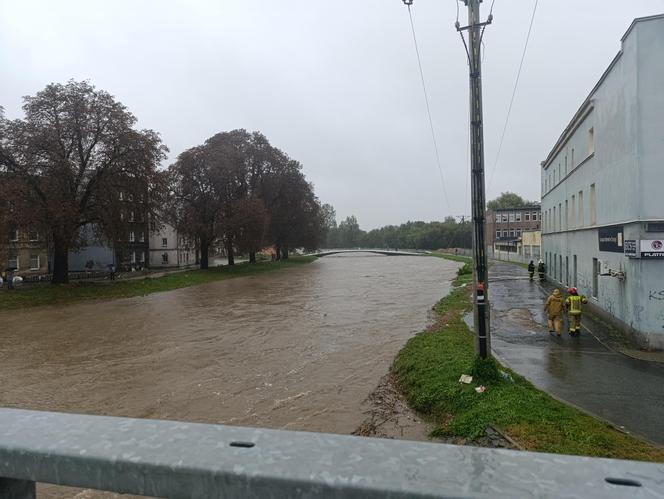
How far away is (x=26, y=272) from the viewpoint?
44562mm

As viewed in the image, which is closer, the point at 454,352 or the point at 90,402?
the point at 90,402

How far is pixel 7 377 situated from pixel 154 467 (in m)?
12.8

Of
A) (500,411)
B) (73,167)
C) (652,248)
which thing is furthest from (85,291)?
(652,248)

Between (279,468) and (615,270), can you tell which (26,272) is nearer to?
(615,270)

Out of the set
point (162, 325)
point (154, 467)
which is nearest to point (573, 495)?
point (154, 467)

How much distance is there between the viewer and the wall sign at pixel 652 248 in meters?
11.7

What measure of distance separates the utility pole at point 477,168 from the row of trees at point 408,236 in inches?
4204

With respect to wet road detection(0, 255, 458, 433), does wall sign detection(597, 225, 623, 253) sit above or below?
above

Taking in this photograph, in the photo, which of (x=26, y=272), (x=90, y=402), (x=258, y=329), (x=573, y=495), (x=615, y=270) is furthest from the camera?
(x=26, y=272)

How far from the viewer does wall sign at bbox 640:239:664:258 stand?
38.4 ft

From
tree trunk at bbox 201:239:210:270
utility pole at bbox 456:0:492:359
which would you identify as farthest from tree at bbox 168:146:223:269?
utility pole at bbox 456:0:492:359

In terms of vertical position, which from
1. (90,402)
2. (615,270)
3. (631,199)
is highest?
(631,199)

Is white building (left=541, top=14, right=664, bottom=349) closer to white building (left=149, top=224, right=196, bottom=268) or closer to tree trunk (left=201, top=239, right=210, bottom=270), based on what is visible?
tree trunk (left=201, top=239, right=210, bottom=270)

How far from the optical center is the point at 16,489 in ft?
5.23
